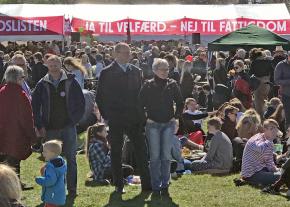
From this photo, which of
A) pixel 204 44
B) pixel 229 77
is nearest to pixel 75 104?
pixel 229 77

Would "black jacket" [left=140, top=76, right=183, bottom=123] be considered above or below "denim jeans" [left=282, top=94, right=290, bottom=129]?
above

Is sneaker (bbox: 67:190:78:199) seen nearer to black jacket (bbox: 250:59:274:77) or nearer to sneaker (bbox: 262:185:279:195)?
sneaker (bbox: 262:185:279:195)

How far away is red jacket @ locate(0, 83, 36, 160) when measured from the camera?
7590 millimetres

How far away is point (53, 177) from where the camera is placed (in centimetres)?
645

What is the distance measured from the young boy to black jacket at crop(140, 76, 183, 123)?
1.71 metres

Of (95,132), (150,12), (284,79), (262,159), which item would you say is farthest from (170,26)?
(262,159)

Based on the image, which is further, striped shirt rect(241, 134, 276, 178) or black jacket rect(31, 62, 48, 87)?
black jacket rect(31, 62, 48, 87)

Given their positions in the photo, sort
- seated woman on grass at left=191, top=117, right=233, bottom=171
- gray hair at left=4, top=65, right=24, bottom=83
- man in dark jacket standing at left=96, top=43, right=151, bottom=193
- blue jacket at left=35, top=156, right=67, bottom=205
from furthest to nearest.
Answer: seated woman on grass at left=191, top=117, right=233, bottom=171
man in dark jacket standing at left=96, top=43, right=151, bottom=193
gray hair at left=4, top=65, right=24, bottom=83
blue jacket at left=35, top=156, right=67, bottom=205

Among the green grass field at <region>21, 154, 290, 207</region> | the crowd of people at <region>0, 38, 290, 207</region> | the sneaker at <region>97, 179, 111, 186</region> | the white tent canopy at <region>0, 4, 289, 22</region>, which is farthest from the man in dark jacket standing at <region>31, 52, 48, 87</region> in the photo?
the sneaker at <region>97, 179, 111, 186</region>

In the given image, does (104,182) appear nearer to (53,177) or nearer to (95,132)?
(95,132)

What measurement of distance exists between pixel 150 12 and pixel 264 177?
1563 centimetres

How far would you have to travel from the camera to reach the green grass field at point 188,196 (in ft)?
25.5

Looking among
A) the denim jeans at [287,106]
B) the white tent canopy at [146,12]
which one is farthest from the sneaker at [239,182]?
the white tent canopy at [146,12]

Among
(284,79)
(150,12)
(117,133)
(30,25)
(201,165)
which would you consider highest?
(150,12)
